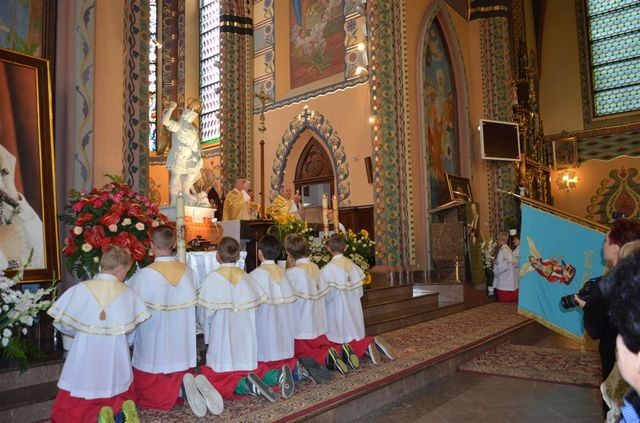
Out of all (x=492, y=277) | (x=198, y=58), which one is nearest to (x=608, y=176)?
(x=492, y=277)

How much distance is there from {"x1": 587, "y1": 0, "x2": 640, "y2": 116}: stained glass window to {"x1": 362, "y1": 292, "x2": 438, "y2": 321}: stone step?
1246 centimetres

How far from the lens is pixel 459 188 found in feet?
40.3

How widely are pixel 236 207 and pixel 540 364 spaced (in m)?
5.37

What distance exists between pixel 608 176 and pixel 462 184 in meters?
7.31

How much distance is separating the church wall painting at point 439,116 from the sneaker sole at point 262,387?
8176 mm

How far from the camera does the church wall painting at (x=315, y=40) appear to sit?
43.4 ft

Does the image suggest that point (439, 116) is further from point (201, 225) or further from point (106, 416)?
point (106, 416)

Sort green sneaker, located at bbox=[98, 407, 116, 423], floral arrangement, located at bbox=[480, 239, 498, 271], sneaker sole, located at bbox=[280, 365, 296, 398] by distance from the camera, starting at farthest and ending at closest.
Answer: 1. floral arrangement, located at bbox=[480, 239, 498, 271]
2. sneaker sole, located at bbox=[280, 365, 296, 398]
3. green sneaker, located at bbox=[98, 407, 116, 423]

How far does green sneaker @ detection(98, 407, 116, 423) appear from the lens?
2939 millimetres

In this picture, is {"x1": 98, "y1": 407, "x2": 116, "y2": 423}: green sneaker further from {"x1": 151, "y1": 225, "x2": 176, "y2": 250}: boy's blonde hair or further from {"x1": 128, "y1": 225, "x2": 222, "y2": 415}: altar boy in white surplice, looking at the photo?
{"x1": 151, "y1": 225, "x2": 176, "y2": 250}: boy's blonde hair

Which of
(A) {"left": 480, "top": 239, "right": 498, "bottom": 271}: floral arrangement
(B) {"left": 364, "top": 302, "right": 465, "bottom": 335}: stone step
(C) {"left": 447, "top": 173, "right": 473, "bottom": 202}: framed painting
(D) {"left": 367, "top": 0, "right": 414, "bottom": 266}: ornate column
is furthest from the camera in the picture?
(C) {"left": 447, "top": 173, "right": 473, "bottom": 202}: framed painting

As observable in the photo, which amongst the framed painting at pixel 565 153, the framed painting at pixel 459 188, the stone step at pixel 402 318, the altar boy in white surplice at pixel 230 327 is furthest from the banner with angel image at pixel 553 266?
the framed painting at pixel 565 153

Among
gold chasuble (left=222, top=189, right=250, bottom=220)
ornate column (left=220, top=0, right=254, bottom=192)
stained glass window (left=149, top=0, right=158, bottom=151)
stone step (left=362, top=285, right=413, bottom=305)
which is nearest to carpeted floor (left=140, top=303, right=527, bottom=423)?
stone step (left=362, top=285, right=413, bottom=305)

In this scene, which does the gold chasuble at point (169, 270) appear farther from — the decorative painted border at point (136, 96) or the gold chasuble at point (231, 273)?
the decorative painted border at point (136, 96)
